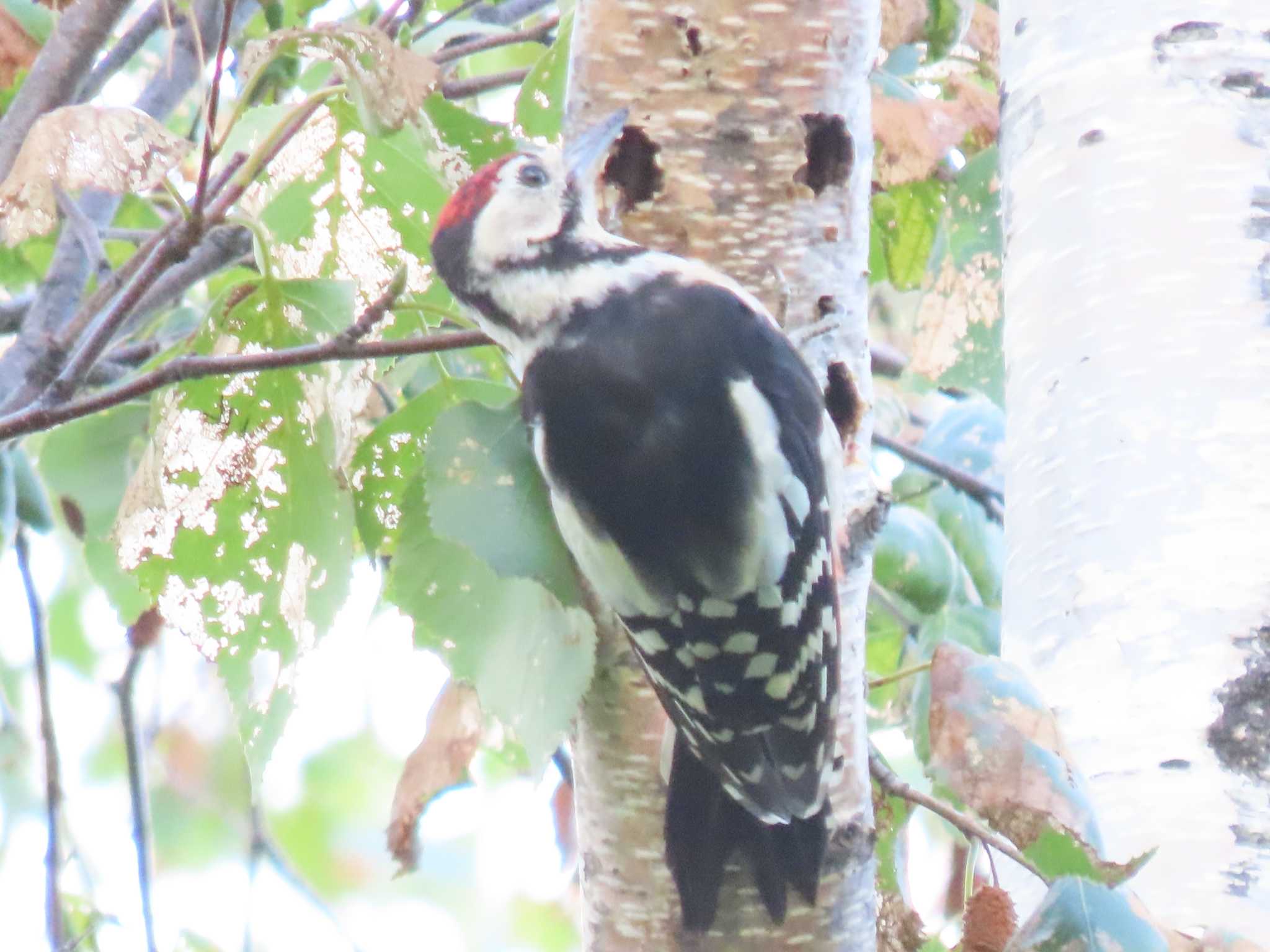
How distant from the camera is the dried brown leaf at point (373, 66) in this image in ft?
3.92

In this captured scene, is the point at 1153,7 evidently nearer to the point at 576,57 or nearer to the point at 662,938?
the point at 576,57

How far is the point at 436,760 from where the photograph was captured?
1779 millimetres

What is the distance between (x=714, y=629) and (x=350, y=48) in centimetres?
66

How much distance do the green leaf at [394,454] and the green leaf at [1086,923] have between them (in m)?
0.63

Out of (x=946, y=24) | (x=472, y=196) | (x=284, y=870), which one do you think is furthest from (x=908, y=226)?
(x=284, y=870)

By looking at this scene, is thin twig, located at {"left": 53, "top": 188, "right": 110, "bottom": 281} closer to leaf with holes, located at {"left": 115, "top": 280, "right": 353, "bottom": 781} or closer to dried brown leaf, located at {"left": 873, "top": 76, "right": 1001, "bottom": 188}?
leaf with holes, located at {"left": 115, "top": 280, "right": 353, "bottom": 781}

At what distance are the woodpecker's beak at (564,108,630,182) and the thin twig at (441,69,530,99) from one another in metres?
0.34

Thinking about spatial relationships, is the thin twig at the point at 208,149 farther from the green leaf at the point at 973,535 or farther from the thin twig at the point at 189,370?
the green leaf at the point at 973,535

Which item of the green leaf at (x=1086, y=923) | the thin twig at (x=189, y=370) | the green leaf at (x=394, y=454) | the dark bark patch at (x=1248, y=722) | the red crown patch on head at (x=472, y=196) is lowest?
the dark bark patch at (x=1248, y=722)

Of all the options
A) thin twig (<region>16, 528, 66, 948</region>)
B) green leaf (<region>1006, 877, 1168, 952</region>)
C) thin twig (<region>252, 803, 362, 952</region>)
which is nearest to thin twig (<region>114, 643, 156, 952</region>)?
thin twig (<region>16, 528, 66, 948</region>)

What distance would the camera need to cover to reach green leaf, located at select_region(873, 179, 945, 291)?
208cm

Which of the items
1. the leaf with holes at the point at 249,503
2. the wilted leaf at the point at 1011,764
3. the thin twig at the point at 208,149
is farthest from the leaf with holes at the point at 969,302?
the thin twig at the point at 208,149

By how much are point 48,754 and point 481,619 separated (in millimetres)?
1053

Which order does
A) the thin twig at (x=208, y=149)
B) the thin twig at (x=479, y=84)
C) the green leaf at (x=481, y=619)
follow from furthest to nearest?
1. the thin twig at (x=479, y=84)
2. the green leaf at (x=481, y=619)
3. the thin twig at (x=208, y=149)
